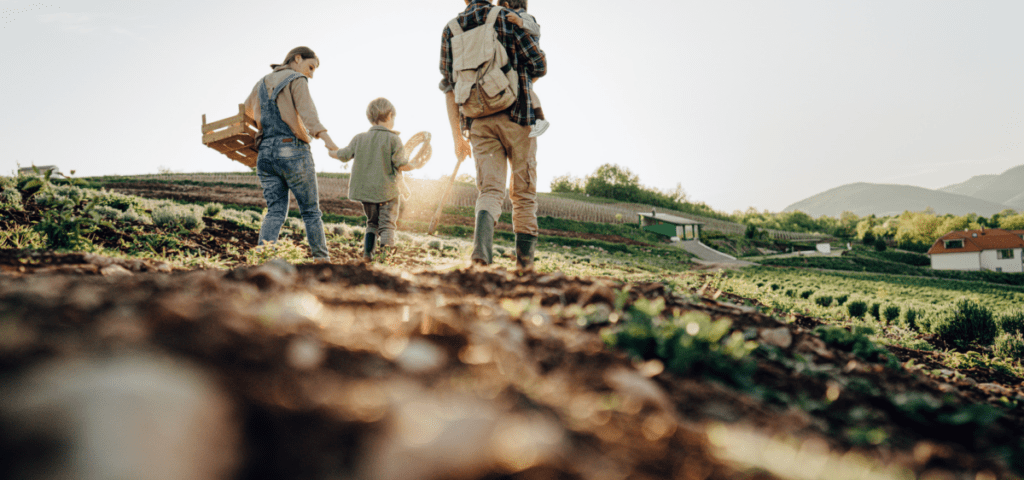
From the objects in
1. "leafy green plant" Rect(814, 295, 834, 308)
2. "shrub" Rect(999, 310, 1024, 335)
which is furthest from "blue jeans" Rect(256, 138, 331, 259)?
"shrub" Rect(999, 310, 1024, 335)

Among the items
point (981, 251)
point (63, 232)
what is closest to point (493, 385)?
point (63, 232)

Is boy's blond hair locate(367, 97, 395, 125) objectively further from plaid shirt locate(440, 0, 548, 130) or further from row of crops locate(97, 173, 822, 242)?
row of crops locate(97, 173, 822, 242)

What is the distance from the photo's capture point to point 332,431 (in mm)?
628

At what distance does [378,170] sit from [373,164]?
9 centimetres

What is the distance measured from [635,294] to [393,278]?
123 cm

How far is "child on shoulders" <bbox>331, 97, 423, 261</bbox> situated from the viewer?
4.97 meters

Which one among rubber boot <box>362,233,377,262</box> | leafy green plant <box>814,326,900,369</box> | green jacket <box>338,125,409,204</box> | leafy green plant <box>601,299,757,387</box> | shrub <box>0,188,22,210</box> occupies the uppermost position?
green jacket <box>338,125,409,204</box>

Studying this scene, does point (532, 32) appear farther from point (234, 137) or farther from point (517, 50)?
point (234, 137)

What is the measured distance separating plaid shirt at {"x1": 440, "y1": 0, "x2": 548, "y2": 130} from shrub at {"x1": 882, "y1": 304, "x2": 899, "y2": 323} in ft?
29.0

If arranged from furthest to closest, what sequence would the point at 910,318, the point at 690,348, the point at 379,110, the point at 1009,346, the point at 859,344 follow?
→ 1. the point at 910,318
2. the point at 1009,346
3. the point at 379,110
4. the point at 859,344
5. the point at 690,348

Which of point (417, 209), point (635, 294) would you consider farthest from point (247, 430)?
point (417, 209)

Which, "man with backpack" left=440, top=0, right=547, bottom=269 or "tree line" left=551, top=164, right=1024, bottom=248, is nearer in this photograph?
"man with backpack" left=440, top=0, right=547, bottom=269

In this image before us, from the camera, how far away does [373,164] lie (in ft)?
16.4

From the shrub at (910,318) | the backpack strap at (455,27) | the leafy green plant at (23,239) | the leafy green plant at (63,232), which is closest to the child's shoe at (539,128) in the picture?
the backpack strap at (455,27)
